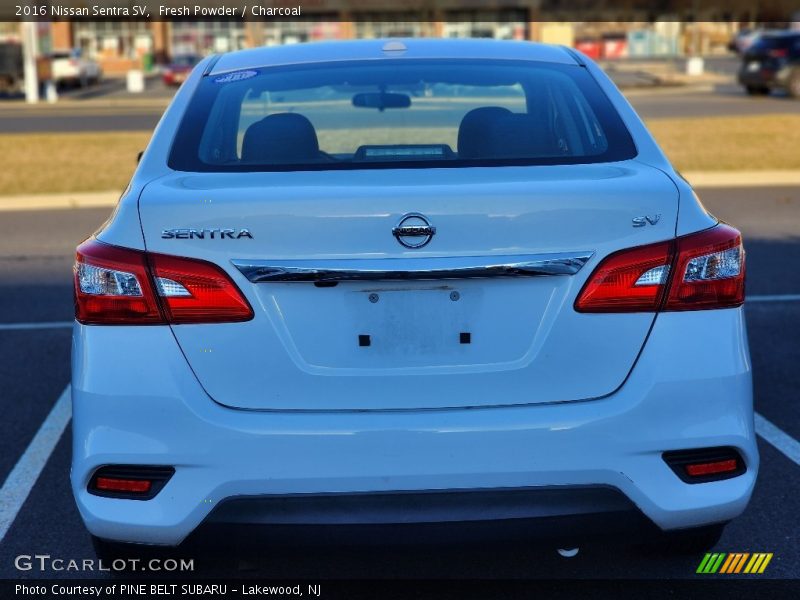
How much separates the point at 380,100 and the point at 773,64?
31.0m

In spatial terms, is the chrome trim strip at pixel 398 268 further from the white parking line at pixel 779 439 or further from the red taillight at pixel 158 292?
the white parking line at pixel 779 439

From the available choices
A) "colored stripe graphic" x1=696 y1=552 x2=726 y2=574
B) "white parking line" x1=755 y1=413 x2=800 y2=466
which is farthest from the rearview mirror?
"white parking line" x1=755 y1=413 x2=800 y2=466

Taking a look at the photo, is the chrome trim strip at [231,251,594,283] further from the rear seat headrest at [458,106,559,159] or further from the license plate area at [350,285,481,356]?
the rear seat headrest at [458,106,559,159]

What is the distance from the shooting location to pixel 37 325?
300 inches

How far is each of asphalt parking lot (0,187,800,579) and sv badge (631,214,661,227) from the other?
2.81 feet

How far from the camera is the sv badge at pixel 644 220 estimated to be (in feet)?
9.96

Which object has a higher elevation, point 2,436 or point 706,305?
point 706,305

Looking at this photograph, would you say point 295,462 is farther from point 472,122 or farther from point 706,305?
point 472,122

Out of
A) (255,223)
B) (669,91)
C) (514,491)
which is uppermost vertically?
(255,223)

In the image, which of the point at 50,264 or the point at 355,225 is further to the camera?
the point at 50,264

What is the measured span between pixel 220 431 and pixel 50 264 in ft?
23.9

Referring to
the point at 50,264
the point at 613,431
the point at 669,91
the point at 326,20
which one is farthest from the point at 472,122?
the point at 326,20

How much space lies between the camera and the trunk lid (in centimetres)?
297

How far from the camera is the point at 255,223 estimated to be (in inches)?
118
